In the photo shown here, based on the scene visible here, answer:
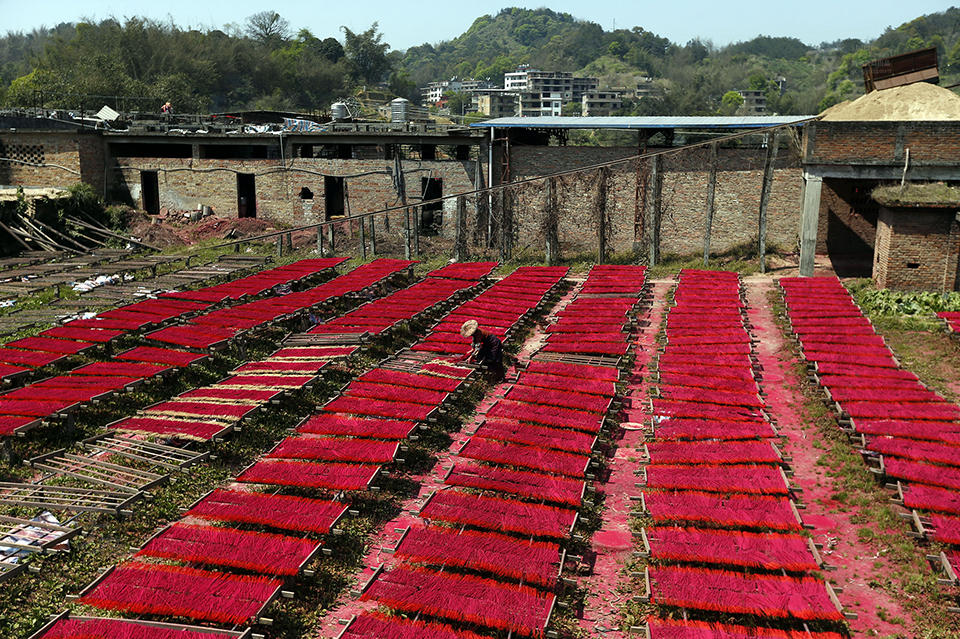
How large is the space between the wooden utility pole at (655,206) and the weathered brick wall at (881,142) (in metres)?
→ 4.93

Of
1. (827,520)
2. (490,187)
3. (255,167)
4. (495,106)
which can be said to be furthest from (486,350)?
(495,106)

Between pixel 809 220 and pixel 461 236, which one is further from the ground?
pixel 809 220

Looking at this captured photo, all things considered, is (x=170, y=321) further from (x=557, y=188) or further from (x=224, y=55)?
(x=224, y=55)

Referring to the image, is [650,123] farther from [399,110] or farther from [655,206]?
[399,110]

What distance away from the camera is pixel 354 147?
33.9 metres

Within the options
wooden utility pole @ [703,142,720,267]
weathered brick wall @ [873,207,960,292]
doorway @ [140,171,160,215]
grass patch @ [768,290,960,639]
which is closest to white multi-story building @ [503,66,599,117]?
doorway @ [140,171,160,215]

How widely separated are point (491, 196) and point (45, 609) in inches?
892

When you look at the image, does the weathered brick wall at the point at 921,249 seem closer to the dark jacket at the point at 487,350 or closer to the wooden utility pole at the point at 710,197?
the wooden utility pole at the point at 710,197

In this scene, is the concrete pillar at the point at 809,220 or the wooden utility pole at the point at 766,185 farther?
the wooden utility pole at the point at 766,185

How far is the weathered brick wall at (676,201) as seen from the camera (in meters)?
26.8

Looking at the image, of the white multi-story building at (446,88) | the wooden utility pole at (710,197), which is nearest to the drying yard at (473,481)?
the wooden utility pole at (710,197)

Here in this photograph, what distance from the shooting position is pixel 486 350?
15234 mm

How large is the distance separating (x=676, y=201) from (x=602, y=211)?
315 centimetres

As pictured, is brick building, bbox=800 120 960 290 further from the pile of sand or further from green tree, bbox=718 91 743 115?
green tree, bbox=718 91 743 115
